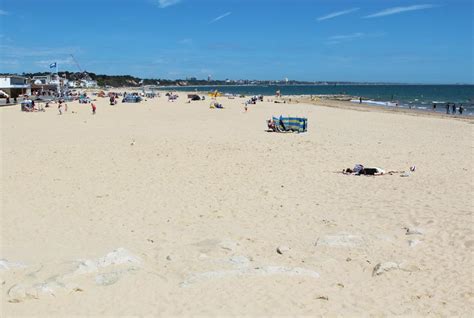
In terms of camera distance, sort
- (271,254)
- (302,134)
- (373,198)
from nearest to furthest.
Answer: (271,254), (373,198), (302,134)

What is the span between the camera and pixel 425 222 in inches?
358

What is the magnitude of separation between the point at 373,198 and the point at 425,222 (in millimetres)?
1935

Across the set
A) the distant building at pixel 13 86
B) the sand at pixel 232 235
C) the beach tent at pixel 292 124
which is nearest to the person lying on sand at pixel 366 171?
the sand at pixel 232 235

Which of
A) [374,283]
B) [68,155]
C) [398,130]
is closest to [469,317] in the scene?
[374,283]

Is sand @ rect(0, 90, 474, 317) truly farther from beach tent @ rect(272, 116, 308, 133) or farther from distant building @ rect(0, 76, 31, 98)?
distant building @ rect(0, 76, 31, 98)

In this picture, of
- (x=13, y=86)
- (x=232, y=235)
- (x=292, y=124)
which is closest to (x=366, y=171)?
(x=232, y=235)

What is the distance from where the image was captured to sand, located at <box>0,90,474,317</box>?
6062 mm

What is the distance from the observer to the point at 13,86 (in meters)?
67.9

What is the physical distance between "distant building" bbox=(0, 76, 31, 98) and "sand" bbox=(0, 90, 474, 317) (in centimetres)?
5636

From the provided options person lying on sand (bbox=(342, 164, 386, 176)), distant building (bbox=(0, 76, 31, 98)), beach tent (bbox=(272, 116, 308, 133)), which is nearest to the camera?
person lying on sand (bbox=(342, 164, 386, 176))

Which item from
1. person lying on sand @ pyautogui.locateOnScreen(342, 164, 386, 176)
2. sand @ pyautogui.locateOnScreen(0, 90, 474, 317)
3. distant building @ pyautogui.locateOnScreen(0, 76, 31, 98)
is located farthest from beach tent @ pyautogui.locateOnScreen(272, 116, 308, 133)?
distant building @ pyautogui.locateOnScreen(0, 76, 31, 98)

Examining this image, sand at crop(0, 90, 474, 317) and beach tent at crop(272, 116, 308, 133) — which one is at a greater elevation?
beach tent at crop(272, 116, 308, 133)

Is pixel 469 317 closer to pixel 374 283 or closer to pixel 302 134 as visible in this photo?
pixel 374 283

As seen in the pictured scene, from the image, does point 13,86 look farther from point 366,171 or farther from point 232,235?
point 232,235
